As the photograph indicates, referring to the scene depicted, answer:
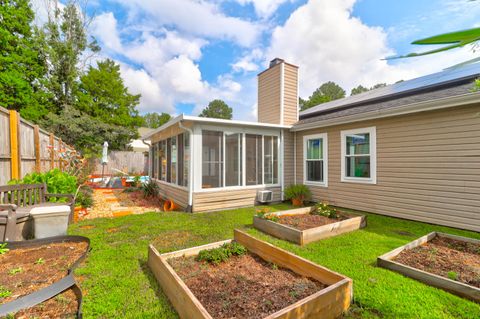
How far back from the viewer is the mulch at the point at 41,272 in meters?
2.17

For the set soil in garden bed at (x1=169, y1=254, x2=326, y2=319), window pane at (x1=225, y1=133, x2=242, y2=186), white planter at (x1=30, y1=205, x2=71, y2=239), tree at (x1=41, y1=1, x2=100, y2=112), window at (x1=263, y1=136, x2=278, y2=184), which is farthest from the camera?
tree at (x1=41, y1=1, x2=100, y2=112)

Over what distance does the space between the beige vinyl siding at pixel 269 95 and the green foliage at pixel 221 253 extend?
5.61 m

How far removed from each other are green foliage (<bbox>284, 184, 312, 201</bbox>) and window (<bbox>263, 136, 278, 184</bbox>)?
0.60 metres

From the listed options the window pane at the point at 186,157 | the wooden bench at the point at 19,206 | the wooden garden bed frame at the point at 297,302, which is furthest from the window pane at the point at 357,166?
the wooden bench at the point at 19,206

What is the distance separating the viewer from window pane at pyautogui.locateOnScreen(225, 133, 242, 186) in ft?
22.0

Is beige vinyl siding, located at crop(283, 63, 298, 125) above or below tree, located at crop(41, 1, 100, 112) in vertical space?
below

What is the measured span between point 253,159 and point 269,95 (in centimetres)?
294

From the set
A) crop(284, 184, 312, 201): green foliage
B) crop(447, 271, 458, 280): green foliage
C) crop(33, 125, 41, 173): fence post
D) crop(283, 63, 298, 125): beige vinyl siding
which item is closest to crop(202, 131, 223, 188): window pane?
crop(284, 184, 312, 201): green foliage

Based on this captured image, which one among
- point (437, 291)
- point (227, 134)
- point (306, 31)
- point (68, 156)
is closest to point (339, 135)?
point (227, 134)

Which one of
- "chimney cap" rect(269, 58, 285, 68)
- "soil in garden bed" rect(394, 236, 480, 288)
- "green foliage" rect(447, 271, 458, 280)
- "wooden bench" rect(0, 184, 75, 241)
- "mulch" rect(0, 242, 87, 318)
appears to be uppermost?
"chimney cap" rect(269, 58, 285, 68)

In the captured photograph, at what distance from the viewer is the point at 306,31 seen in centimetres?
764

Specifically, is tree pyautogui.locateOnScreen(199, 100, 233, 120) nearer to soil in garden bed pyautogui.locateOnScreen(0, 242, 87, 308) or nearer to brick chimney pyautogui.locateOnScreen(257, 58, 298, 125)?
brick chimney pyautogui.locateOnScreen(257, 58, 298, 125)

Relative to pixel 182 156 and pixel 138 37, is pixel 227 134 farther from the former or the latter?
pixel 138 37

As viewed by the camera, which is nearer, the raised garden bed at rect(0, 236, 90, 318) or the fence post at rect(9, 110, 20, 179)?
the raised garden bed at rect(0, 236, 90, 318)
